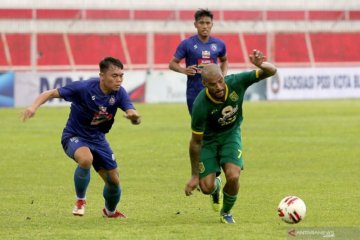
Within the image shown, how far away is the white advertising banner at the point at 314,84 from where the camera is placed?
41.1 metres

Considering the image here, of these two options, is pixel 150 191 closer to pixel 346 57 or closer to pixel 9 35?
pixel 9 35

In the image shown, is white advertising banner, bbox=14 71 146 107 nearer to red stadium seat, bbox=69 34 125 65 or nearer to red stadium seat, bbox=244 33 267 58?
red stadium seat, bbox=69 34 125 65

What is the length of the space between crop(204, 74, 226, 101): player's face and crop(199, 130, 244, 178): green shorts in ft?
2.38

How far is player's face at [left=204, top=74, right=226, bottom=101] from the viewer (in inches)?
443

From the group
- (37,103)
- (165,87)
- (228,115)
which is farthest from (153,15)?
(228,115)

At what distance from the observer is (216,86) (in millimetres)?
11289

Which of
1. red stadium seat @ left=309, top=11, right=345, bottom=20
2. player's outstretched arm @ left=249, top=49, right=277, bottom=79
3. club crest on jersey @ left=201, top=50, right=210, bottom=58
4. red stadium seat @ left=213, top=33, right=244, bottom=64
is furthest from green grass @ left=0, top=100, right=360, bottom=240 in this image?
red stadium seat @ left=309, top=11, right=345, bottom=20

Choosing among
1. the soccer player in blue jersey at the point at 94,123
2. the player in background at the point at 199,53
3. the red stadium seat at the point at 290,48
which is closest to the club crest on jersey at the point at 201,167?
the soccer player in blue jersey at the point at 94,123

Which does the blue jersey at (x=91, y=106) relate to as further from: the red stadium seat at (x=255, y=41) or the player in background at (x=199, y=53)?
the red stadium seat at (x=255, y=41)

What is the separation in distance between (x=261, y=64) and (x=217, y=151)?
4.50ft

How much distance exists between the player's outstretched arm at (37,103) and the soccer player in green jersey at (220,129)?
1701 millimetres

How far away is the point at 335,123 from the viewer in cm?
2889

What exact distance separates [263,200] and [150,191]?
6.59 ft

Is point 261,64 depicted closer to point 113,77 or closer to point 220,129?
point 220,129
